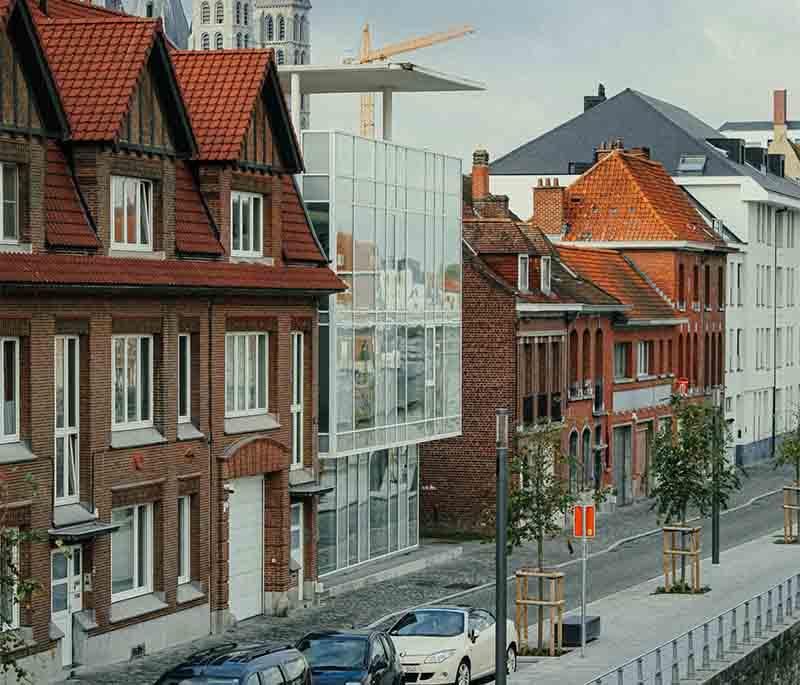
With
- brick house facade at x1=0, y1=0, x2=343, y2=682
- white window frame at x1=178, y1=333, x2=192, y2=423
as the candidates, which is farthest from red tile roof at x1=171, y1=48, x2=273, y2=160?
white window frame at x1=178, y1=333, x2=192, y2=423

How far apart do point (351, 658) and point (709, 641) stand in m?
7.72

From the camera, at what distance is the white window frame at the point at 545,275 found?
60438mm

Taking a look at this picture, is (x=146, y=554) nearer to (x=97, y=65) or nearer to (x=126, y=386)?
(x=126, y=386)

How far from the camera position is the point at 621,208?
7794 cm

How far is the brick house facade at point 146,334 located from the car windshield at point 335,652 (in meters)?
4.61

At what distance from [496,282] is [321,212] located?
13.3 meters

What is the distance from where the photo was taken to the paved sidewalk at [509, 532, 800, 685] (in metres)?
34.1

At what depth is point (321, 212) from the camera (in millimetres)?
44250

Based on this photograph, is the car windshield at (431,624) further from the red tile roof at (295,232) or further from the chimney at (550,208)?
the chimney at (550,208)

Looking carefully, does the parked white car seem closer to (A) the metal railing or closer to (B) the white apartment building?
(A) the metal railing

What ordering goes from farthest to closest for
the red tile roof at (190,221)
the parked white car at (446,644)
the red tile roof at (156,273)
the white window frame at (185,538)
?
the white window frame at (185,538)
the red tile roof at (190,221)
the parked white car at (446,644)
the red tile roof at (156,273)

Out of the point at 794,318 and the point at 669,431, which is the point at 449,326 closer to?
the point at 669,431

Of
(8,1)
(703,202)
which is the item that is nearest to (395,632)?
(8,1)

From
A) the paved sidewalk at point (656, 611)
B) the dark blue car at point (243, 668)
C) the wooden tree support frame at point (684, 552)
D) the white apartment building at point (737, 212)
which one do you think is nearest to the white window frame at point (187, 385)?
the paved sidewalk at point (656, 611)
